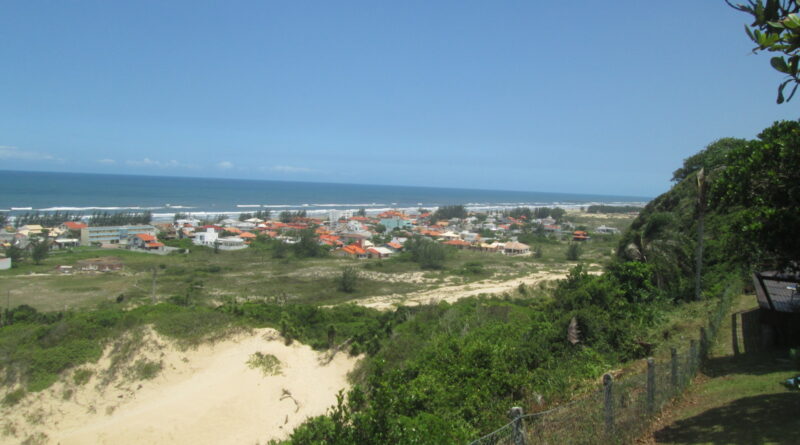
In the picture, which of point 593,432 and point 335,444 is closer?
point 593,432

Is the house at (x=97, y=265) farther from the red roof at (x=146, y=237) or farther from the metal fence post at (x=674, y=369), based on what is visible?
the metal fence post at (x=674, y=369)

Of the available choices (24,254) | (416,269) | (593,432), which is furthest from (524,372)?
(24,254)

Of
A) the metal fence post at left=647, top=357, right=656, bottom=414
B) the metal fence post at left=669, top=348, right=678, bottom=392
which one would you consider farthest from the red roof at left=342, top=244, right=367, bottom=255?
the metal fence post at left=647, top=357, right=656, bottom=414

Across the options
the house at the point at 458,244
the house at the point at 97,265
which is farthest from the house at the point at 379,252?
the house at the point at 97,265

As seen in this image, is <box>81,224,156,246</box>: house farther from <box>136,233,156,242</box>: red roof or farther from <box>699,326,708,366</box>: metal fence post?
<box>699,326,708,366</box>: metal fence post

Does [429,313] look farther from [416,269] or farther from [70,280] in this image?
[70,280]

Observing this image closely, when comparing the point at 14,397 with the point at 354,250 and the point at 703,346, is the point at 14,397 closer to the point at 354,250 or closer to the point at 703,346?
the point at 703,346
